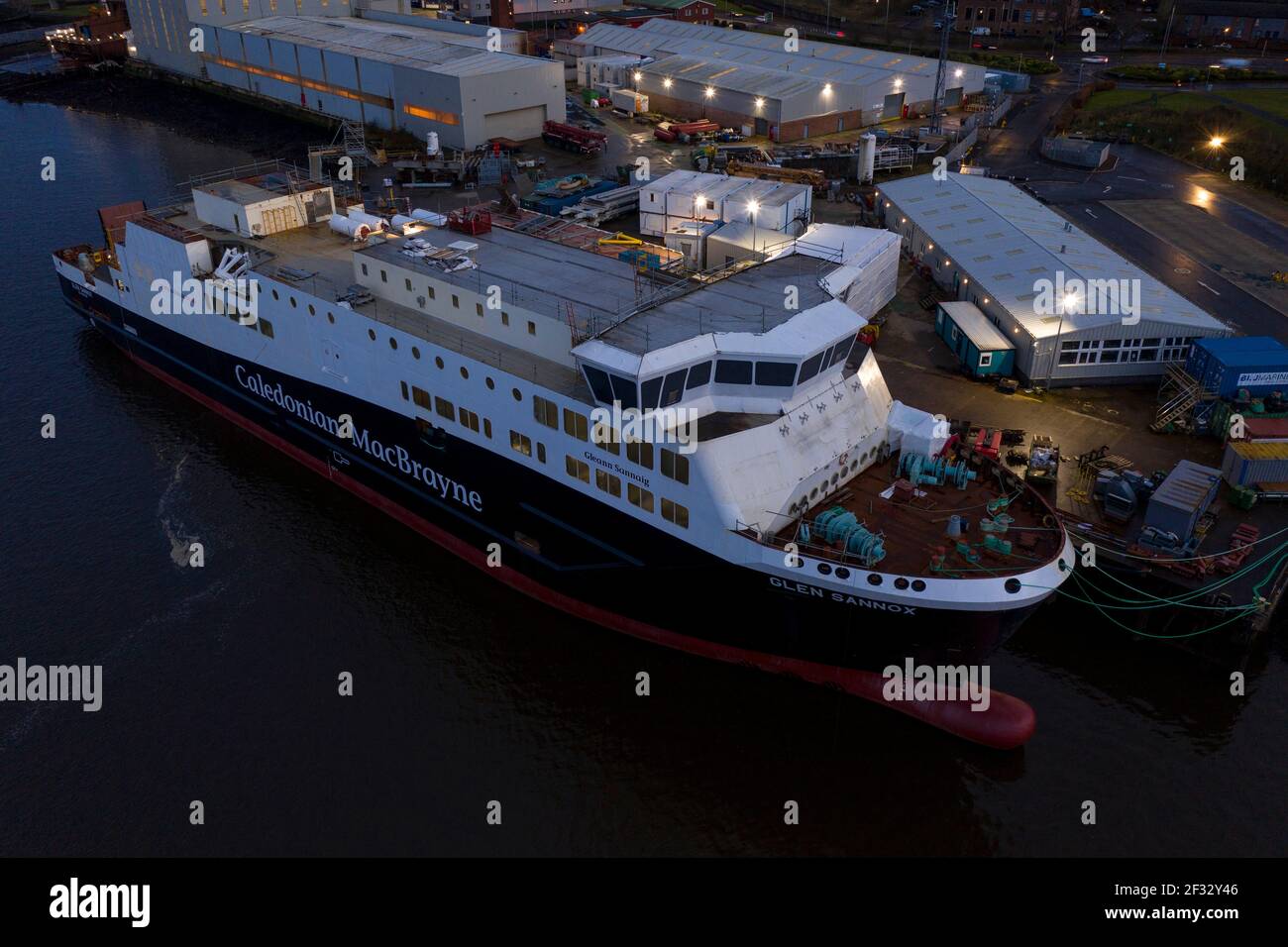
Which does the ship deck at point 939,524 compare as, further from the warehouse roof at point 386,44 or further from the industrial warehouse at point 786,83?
the warehouse roof at point 386,44

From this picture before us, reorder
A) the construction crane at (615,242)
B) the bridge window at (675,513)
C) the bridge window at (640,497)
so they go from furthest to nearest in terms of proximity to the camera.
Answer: the construction crane at (615,242) → the bridge window at (640,497) → the bridge window at (675,513)

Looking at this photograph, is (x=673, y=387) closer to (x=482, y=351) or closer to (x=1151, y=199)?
(x=482, y=351)

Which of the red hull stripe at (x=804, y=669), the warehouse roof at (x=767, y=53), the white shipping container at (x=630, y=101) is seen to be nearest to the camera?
the red hull stripe at (x=804, y=669)

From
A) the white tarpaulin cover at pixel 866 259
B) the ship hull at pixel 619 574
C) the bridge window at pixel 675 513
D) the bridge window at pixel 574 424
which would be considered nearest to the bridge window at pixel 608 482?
the ship hull at pixel 619 574

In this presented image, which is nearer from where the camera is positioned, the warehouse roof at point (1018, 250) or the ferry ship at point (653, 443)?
the ferry ship at point (653, 443)

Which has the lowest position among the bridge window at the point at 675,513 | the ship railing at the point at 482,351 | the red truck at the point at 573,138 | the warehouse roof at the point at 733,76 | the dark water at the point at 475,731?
the dark water at the point at 475,731

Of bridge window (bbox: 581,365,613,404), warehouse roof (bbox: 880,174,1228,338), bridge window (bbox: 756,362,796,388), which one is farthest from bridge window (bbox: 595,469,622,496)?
warehouse roof (bbox: 880,174,1228,338)
